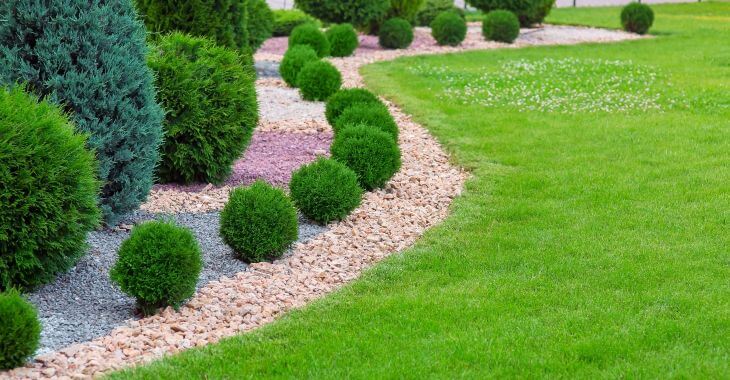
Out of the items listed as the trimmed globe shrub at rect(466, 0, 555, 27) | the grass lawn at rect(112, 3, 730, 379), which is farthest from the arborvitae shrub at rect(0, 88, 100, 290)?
the trimmed globe shrub at rect(466, 0, 555, 27)

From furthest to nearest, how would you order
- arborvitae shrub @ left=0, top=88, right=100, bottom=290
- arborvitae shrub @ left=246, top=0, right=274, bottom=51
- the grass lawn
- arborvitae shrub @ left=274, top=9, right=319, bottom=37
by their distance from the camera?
1. arborvitae shrub @ left=274, top=9, right=319, bottom=37
2. arborvitae shrub @ left=246, top=0, right=274, bottom=51
3. arborvitae shrub @ left=0, top=88, right=100, bottom=290
4. the grass lawn

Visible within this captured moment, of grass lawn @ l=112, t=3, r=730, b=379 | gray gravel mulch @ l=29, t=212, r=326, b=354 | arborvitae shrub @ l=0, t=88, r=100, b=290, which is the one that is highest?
arborvitae shrub @ l=0, t=88, r=100, b=290

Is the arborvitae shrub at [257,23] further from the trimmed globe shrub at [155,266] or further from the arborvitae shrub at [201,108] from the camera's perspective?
the trimmed globe shrub at [155,266]

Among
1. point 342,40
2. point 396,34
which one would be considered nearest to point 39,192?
point 342,40

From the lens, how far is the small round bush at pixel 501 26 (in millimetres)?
20938

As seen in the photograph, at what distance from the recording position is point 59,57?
639 centimetres

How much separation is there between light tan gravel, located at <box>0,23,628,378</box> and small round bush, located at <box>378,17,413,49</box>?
1021 cm

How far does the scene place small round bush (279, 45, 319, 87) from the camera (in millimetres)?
14570

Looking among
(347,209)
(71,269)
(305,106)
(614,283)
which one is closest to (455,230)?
(347,209)

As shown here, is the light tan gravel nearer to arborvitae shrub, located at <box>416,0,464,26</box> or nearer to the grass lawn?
the grass lawn

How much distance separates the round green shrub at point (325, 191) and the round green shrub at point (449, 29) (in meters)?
13.0

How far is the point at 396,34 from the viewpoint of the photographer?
774 inches

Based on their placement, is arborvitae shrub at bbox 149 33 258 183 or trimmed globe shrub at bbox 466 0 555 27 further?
trimmed globe shrub at bbox 466 0 555 27

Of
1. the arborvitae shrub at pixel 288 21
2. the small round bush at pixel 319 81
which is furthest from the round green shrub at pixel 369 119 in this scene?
the arborvitae shrub at pixel 288 21
